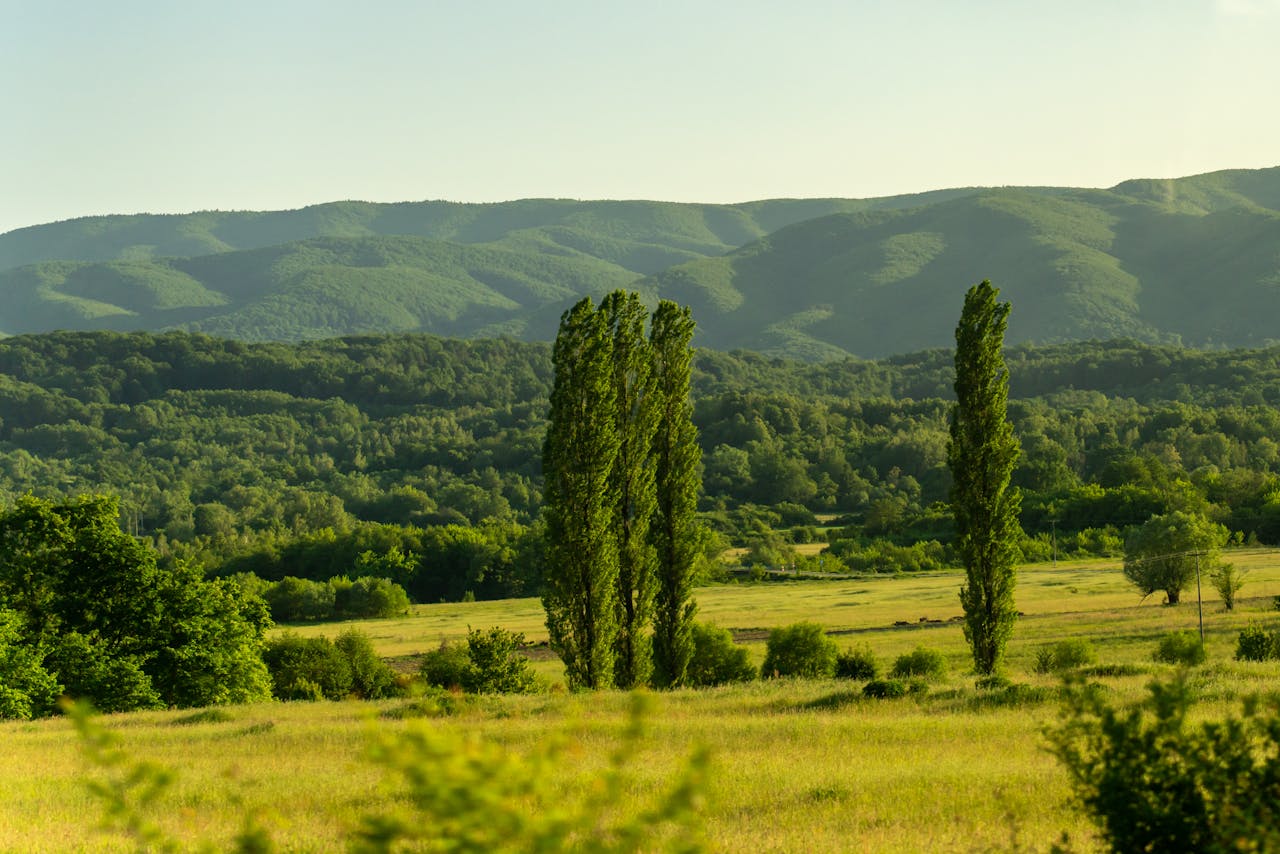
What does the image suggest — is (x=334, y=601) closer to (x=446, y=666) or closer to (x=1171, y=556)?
(x=446, y=666)

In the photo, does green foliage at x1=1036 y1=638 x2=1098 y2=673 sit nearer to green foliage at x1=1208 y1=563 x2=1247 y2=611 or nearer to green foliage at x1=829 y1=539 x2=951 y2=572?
green foliage at x1=1208 y1=563 x2=1247 y2=611

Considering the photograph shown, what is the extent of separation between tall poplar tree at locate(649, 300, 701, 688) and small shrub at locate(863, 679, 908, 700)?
12.2 metres

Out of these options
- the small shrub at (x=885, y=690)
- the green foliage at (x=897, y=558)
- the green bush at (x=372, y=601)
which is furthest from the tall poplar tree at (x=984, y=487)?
the green foliage at (x=897, y=558)

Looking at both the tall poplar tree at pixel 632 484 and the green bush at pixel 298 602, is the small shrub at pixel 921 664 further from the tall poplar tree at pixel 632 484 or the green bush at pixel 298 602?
the green bush at pixel 298 602

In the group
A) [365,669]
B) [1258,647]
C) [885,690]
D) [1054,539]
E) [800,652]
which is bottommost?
[1054,539]

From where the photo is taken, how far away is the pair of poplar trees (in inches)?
1463

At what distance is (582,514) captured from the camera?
123 ft

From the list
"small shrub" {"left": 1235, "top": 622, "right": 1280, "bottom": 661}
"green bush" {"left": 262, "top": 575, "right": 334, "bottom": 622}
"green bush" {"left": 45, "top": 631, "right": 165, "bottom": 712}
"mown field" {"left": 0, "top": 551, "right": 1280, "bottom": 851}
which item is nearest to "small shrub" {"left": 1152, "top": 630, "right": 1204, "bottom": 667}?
"small shrub" {"left": 1235, "top": 622, "right": 1280, "bottom": 661}

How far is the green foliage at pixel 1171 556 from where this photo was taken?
229ft

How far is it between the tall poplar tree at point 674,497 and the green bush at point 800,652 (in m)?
8.31

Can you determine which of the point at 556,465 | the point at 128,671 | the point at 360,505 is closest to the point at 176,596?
the point at 128,671

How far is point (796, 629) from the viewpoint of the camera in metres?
49.3

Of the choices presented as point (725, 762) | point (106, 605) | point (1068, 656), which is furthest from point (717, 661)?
point (725, 762)

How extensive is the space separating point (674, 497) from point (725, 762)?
22.3 m
